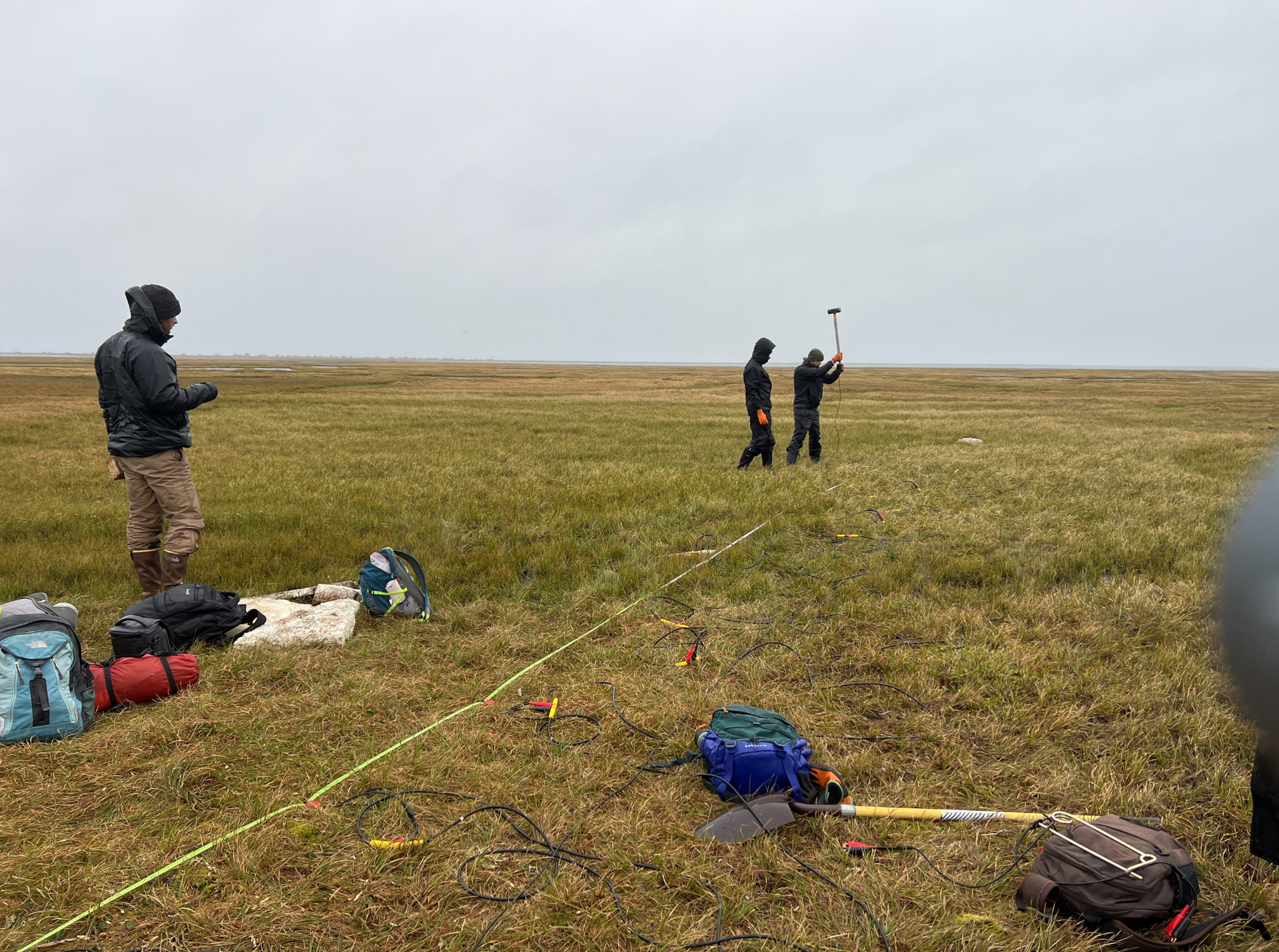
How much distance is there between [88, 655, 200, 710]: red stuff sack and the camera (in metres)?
4.75

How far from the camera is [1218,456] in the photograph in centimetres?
1669

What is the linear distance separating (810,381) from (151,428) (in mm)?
11850

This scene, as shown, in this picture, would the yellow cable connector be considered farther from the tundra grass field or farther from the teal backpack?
the teal backpack

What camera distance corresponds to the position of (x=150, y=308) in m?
6.08

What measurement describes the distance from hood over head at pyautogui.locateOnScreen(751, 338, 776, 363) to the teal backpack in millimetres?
11336

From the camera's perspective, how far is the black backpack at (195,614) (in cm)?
568

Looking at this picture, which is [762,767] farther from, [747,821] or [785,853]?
[785,853]

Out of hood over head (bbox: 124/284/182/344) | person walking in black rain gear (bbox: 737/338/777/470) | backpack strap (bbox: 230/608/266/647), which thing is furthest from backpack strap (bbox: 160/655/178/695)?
person walking in black rain gear (bbox: 737/338/777/470)

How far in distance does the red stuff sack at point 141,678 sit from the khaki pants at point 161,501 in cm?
170

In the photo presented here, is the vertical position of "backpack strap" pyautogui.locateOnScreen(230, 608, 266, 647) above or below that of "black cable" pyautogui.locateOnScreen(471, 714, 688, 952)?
above

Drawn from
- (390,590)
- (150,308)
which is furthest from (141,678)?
(150,308)

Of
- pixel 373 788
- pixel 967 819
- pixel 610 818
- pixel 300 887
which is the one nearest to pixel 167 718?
pixel 373 788

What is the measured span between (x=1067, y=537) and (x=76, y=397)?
46206 millimetres

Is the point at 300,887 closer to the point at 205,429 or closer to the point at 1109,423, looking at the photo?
the point at 205,429
